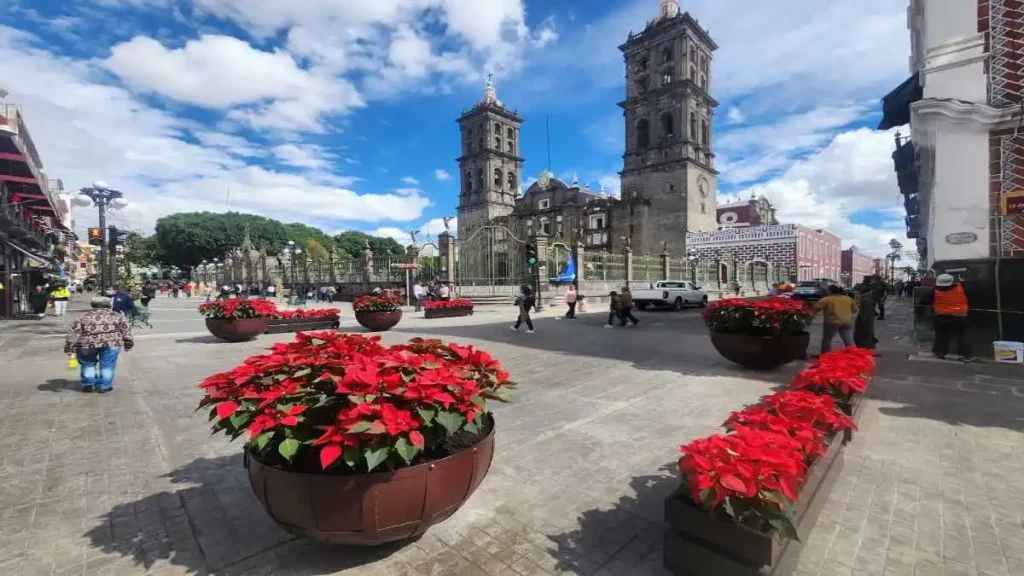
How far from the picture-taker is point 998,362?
25.3ft

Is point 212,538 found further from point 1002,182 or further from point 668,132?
point 668,132

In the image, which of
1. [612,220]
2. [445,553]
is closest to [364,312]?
[445,553]

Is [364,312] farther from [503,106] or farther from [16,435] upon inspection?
[503,106]

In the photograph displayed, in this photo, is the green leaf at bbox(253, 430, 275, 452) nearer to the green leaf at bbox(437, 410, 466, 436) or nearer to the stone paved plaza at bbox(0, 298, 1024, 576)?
the green leaf at bbox(437, 410, 466, 436)

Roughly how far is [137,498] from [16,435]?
2.62 metres

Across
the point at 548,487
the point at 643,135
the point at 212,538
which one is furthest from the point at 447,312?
the point at 643,135

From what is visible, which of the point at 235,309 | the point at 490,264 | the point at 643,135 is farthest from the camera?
the point at 643,135

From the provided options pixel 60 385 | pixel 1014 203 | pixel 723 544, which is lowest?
pixel 60 385

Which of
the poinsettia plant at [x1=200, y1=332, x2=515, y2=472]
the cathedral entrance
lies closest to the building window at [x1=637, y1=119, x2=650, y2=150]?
the cathedral entrance

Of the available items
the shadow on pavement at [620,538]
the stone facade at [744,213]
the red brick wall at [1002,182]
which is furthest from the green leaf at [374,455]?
the stone facade at [744,213]

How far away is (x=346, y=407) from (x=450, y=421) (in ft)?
1.63

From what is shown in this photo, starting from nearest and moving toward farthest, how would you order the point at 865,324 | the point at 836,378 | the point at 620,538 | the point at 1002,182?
the point at 620,538
the point at 836,378
the point at 1002,182
the point at 865,324

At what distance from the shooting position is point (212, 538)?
2.77 metres

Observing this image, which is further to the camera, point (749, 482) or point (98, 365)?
point (98, 365)
